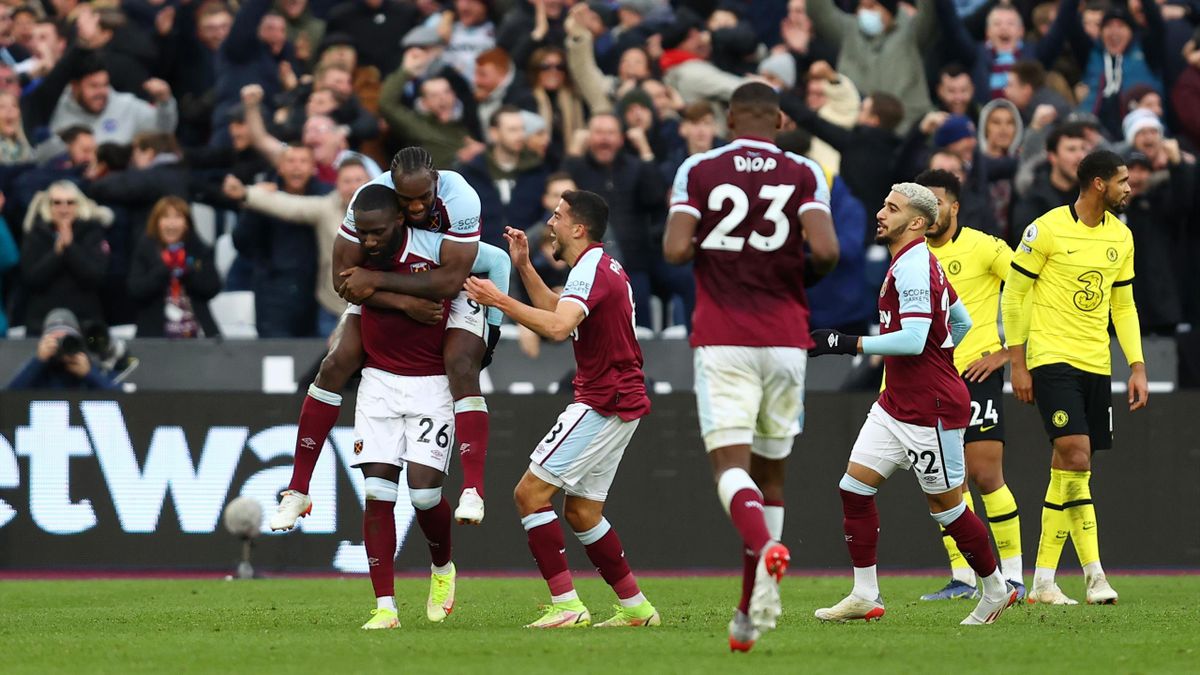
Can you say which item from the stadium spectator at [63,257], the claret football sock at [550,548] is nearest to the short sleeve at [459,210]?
the claret football sock at [550,548]

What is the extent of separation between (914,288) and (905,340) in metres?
0.28

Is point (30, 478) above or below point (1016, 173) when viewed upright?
below

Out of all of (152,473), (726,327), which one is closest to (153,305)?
(152,473)

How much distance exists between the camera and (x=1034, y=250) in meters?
11.9

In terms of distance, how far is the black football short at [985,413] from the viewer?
12.0 meters

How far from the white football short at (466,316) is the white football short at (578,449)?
0.72m

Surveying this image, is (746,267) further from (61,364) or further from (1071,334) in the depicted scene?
(61,364)

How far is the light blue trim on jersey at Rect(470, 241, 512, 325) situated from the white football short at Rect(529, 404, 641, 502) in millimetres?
815

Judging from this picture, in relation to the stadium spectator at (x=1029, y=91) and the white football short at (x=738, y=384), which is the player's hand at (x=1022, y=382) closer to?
the white football short at (x=738, y=384)

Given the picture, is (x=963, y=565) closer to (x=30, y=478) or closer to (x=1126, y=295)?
(x=1126, y=295)

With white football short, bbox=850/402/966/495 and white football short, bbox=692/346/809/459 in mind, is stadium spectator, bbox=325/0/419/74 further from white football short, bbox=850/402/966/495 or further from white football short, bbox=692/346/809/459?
white football short, bbox=692/346/809/459

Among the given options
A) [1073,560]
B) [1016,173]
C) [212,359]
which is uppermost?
[1016,173]

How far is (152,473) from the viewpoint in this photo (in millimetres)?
15250

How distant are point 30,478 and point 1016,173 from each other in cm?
882
